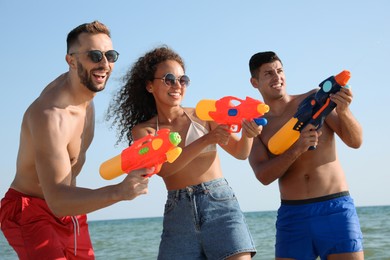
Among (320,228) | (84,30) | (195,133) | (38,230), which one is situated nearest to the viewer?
(38,230)

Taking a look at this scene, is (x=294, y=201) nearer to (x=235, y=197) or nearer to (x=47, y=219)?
(x=235, y=197)

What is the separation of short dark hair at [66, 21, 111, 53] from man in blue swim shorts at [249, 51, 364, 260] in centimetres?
155

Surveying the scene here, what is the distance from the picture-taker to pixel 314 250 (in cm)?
459

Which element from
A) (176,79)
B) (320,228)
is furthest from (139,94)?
(320,228)

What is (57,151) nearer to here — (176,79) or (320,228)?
(176,79)

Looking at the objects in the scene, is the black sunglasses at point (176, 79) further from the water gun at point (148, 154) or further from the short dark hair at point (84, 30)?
the water gun at point (148, 154)

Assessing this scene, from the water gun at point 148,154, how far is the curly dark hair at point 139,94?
1219 millimetres

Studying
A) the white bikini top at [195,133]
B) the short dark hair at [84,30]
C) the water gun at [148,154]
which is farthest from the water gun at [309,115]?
the short dark hair at [84,30]

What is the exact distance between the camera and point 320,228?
14.8 ft

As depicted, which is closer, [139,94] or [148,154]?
[148,154]

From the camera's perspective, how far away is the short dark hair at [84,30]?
4086 mm

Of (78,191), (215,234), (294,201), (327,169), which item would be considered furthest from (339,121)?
(78,191)

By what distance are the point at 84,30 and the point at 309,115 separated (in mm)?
1746

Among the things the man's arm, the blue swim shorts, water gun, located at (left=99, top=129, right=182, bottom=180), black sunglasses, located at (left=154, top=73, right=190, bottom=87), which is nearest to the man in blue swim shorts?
the blue swim shorts
